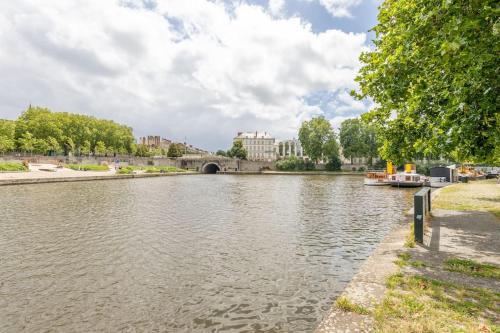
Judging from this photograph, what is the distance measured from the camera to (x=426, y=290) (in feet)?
18.9

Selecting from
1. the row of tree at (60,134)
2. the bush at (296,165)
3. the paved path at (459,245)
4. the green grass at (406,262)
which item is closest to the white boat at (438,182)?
the paved path at (459,245)

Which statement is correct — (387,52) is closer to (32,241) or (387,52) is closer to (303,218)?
(303,218)

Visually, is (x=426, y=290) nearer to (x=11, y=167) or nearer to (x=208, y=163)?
(x=11, y=167)

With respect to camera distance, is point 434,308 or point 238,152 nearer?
point 434,308

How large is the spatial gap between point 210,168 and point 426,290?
12515 centimetres

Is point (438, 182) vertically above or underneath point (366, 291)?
above

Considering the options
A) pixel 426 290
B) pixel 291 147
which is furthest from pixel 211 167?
pixel 426 290

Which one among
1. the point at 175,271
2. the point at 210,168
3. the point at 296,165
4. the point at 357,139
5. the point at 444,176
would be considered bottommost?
the point at 175,271

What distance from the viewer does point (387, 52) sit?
11.0 m

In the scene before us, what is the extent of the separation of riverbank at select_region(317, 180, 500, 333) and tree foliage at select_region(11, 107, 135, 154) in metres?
102

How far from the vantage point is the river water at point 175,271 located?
20.0ft

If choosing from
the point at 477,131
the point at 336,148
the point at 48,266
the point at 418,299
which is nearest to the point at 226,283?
the point at 418,299

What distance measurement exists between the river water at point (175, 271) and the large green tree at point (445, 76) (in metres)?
4.83

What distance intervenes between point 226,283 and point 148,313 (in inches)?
87.9
